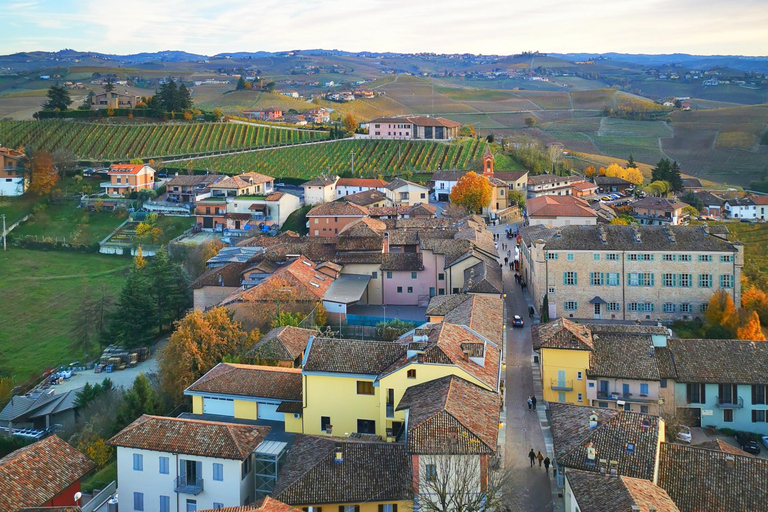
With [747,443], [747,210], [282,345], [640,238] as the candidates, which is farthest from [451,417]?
[747,210]

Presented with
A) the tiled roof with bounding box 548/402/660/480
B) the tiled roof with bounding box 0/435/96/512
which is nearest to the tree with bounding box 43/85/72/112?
the tiled roof with bounding box 0/435/96/512

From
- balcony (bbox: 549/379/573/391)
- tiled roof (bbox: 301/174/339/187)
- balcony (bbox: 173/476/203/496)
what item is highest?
tiled roof (bbox: 301/174/339/187)

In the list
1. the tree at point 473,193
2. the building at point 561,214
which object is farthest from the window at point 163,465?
the tree at point 473,193

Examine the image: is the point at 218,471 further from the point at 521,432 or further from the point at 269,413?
the point at 521,432

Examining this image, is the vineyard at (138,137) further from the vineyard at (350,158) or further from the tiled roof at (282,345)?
the tiled roof at (282,345)

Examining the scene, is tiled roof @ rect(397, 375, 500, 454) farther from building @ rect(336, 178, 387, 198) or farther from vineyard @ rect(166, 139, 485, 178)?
vineyard @ rect(166, 139, 485, 178)

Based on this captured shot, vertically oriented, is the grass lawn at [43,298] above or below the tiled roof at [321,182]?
below

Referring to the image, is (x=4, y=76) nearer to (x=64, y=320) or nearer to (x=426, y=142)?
(x=426, y=142)
